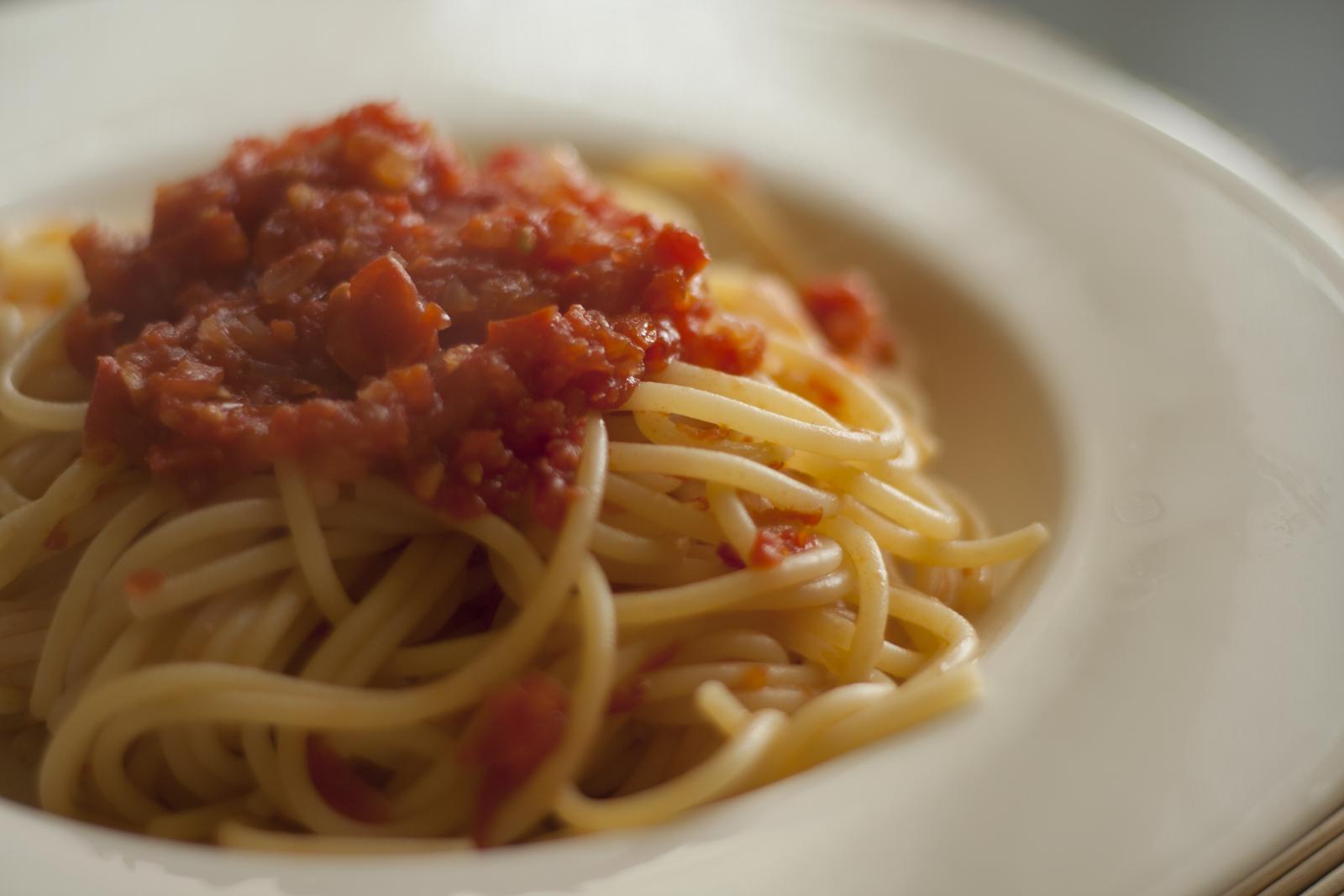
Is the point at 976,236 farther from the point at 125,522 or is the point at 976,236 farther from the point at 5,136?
the point at 5,136

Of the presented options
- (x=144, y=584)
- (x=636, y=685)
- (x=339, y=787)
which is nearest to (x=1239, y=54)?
(x=636, y=685)

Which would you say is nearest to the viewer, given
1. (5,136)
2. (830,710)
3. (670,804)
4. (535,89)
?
(670,804)

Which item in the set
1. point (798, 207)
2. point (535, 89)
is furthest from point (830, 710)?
point (535, 89)

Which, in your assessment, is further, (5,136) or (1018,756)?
(5,136)

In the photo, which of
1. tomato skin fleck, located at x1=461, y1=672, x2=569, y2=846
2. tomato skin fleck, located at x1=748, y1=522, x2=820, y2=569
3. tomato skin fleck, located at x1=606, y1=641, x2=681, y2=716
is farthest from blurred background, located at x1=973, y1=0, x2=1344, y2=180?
tomato skin fleck, located at x1=461, y1=672, x2=569, y2=846

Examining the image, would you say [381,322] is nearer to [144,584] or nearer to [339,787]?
[144,584]

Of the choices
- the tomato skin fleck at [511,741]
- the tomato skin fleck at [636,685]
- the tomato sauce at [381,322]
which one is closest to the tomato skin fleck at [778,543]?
the tomato skin fleck at [636,685]

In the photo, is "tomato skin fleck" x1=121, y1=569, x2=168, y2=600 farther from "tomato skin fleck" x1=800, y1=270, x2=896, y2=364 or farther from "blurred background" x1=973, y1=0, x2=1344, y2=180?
"blurred background" x1=973, y1=0, x2=1344, y2=180
